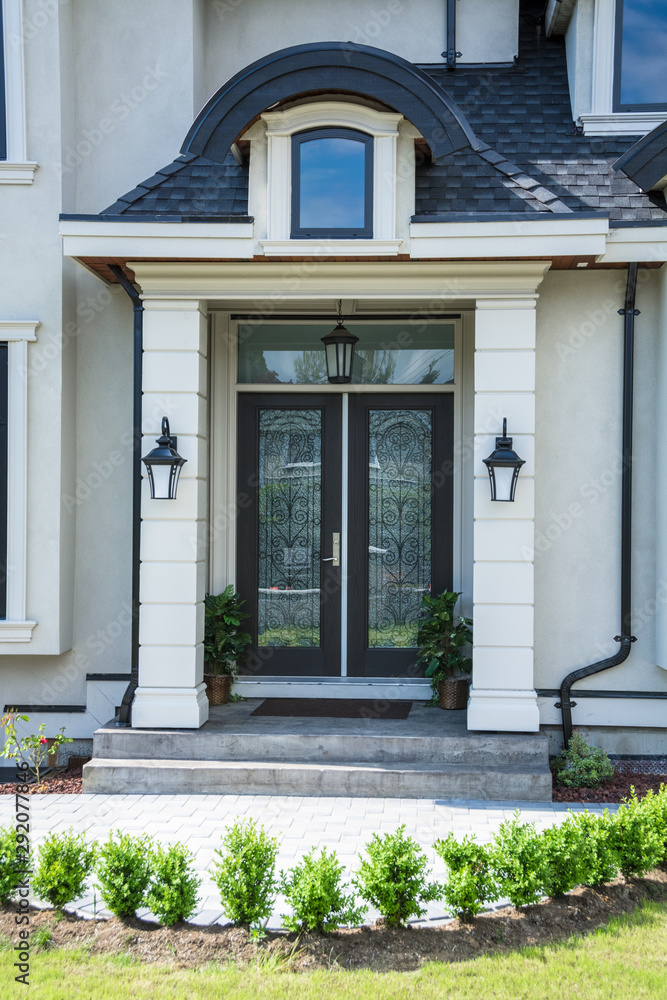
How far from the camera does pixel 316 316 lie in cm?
759

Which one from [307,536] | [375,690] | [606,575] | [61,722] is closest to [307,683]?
[375,690]

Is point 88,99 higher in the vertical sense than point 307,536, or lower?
higher

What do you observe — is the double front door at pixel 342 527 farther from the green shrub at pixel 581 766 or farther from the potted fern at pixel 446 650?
the green shrub at pixel 581 766

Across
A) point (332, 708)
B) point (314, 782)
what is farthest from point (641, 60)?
point (314, 782)

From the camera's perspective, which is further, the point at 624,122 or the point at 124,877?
the point at 624,122

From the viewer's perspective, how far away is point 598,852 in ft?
13.5

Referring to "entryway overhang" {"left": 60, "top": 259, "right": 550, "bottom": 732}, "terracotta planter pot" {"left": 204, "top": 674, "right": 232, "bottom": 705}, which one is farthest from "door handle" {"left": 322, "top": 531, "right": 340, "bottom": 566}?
"entryway overhang" {"left": 60, "top": 259, "right": 550, "bottom": 732}

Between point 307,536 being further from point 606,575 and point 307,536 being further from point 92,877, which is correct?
point 92,877

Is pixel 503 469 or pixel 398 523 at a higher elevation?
pixel 503 469

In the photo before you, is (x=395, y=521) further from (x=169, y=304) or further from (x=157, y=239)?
(x=157, y=239)

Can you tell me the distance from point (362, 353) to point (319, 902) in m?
5.00

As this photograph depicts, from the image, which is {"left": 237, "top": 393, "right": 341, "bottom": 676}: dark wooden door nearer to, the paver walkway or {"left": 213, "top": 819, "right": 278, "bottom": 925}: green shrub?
the paver walkway

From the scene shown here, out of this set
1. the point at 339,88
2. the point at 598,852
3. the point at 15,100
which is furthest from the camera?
the point at 15,100

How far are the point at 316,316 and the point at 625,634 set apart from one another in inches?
148
